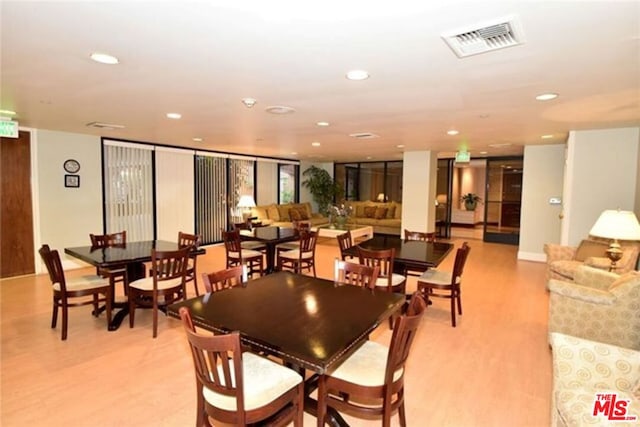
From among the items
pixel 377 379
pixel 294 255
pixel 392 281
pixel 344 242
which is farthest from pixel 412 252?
pixel 377 379

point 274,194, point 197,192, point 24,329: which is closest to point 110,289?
point 24,329

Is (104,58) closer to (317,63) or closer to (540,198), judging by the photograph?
(317,63)

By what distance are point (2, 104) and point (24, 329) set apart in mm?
2360

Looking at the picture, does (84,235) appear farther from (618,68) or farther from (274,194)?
(618,68)

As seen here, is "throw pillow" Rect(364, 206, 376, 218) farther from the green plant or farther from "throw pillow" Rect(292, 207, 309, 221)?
"throw pillow" Rect(292, 207, 309, 221)

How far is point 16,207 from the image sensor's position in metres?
5.28

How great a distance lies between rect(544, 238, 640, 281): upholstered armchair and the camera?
4070 millimetres

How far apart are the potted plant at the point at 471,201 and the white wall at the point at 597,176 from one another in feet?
20.3

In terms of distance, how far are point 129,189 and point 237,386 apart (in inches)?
249

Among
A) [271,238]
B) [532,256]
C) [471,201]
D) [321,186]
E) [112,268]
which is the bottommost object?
[532,256]

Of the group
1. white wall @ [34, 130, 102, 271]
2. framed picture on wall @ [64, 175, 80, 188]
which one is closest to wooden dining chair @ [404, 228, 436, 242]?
white wall @ [34, 130, 102, 271]

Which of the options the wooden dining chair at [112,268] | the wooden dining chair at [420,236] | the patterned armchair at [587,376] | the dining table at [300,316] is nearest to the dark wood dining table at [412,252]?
the wooden dining chair at [420,236]

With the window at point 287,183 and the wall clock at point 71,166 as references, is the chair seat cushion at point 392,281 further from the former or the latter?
the window at point 287,183

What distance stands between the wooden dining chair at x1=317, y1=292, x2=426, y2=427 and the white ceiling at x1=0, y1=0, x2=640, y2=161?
1.50m
